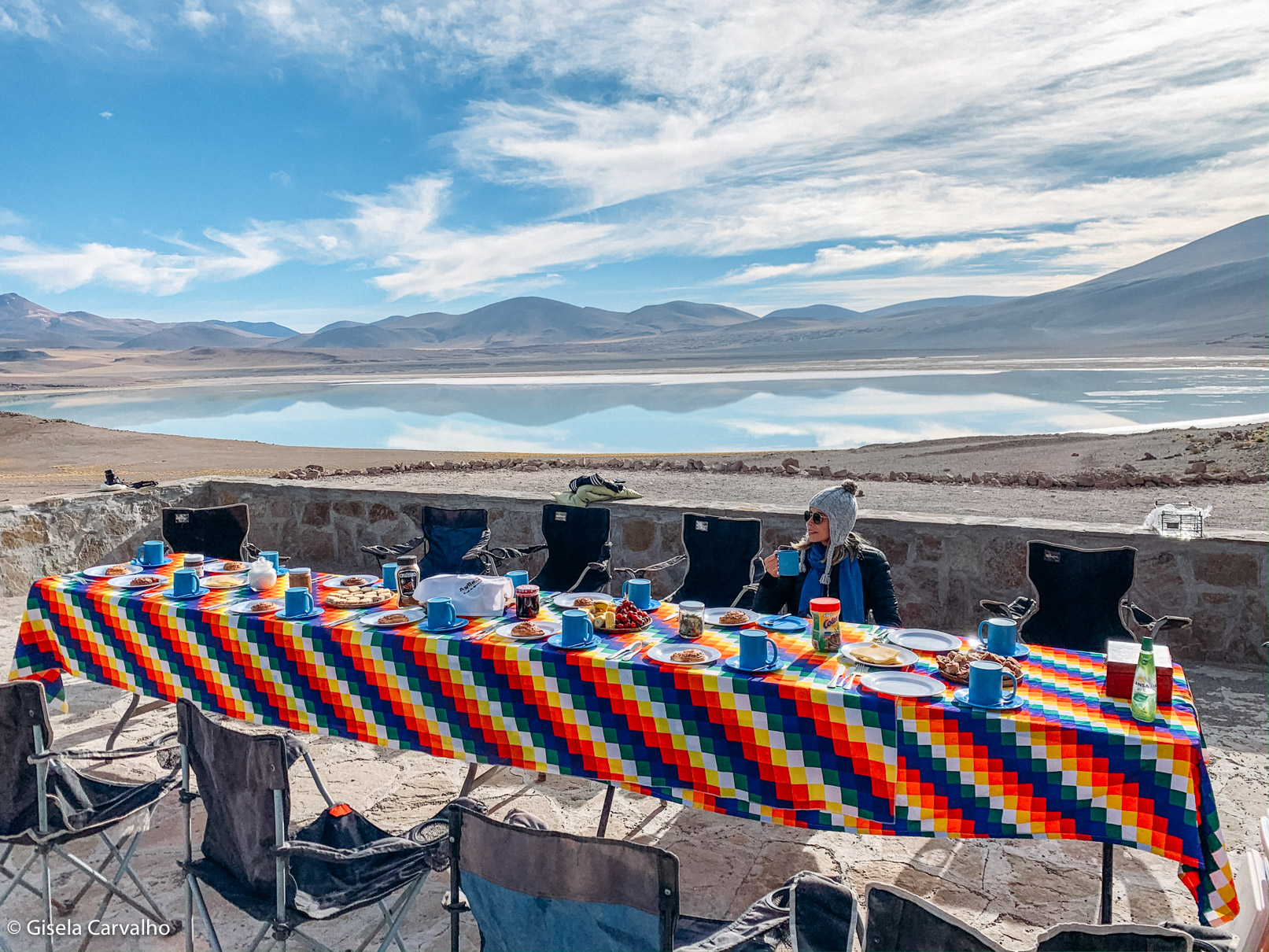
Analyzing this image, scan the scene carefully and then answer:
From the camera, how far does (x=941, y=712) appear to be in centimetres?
202

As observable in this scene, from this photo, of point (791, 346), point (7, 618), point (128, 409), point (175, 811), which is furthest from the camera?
point (791, 346)

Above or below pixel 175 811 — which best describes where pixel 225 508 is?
above

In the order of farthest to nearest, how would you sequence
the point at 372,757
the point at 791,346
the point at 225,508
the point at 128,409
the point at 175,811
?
the point at 791,346
the point at 128,409
the point at 225,508
the point at 372,757
the point at 175,811

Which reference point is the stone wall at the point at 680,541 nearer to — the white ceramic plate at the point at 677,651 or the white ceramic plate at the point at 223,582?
the white ceramic plate at the point at 223,582

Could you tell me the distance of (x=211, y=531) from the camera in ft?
15.2

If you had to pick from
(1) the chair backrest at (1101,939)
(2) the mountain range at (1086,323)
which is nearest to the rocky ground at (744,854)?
(1) the chair backrest at (1101,939)

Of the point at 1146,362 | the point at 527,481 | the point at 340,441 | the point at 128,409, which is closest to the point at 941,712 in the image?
the point at 527,481

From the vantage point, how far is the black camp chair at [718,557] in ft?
13.8

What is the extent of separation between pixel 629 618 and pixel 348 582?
4.23 feet

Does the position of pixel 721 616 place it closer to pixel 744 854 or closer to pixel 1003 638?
pixel 744 854

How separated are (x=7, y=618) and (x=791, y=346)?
5259 inches

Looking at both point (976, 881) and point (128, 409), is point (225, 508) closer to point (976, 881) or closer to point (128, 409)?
point (976, 881)

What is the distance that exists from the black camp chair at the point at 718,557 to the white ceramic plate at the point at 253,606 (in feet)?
5.69

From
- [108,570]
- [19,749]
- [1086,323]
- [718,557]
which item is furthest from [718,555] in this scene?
[1086,323]
